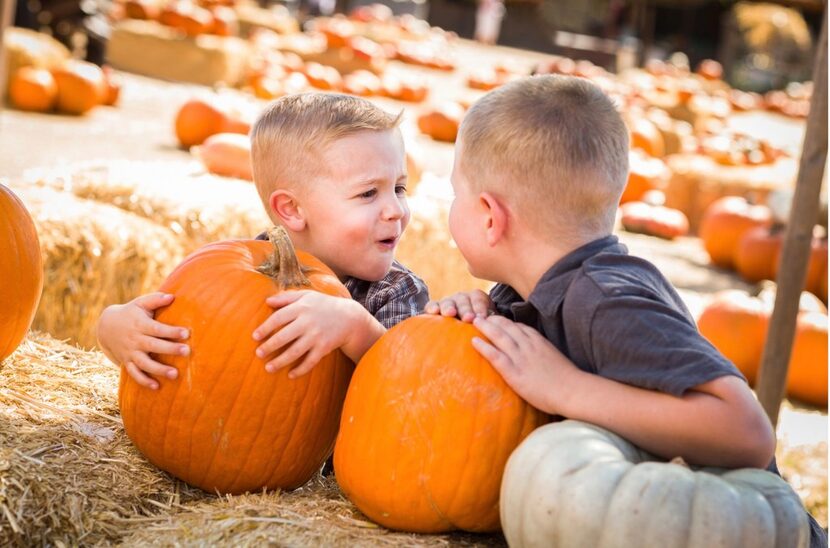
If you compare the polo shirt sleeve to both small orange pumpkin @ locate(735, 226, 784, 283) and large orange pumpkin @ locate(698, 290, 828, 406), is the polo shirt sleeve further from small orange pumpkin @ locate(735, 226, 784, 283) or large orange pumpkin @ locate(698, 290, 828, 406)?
small orange pumpkin @ locate(735, 226, 784, 283)

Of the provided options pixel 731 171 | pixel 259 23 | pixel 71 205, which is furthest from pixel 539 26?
pixel 71 205

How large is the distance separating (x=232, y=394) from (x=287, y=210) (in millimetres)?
798

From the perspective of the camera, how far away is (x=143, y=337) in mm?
2230

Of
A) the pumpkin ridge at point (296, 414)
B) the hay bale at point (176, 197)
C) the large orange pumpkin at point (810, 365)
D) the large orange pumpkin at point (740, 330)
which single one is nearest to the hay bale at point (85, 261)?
the hay bale at point (176, 197)

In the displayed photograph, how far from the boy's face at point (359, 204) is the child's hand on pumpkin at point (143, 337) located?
2.05ft

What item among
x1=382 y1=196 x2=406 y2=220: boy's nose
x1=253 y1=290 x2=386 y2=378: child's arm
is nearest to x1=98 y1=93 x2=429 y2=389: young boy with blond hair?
x1=382 y1=196 x2=406 y2=220: boy's nose

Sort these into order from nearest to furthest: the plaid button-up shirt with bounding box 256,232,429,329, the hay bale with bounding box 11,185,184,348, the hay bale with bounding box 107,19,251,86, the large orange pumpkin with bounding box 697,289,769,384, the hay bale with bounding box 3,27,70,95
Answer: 1. the plaid button-up shirt with bounding box 256,232,429,329
2. the hay bale with bounding box 11,185,184,348
3. the large orange pumpkin with bounding box 697,289,769,384
4. the hay bale with bounding box 3,27,70,95
5. the hay bale with bounding box 107,19,251,86

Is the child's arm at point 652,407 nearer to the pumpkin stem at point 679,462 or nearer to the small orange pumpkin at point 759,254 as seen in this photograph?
the pumpkin stem at point 679,462

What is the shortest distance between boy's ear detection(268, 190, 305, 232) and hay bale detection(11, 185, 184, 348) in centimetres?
159

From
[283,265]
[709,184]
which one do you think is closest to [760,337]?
[283,265]

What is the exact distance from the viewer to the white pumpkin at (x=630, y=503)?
Answer: 1715 millimetres

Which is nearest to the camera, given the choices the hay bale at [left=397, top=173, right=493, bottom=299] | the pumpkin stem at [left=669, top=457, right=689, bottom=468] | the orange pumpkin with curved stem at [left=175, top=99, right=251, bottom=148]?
the pumpkin stem at [left=669, top=457, right=689, bottom=468]

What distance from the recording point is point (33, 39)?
11406mm

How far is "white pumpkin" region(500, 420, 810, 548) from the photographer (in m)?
1.71
